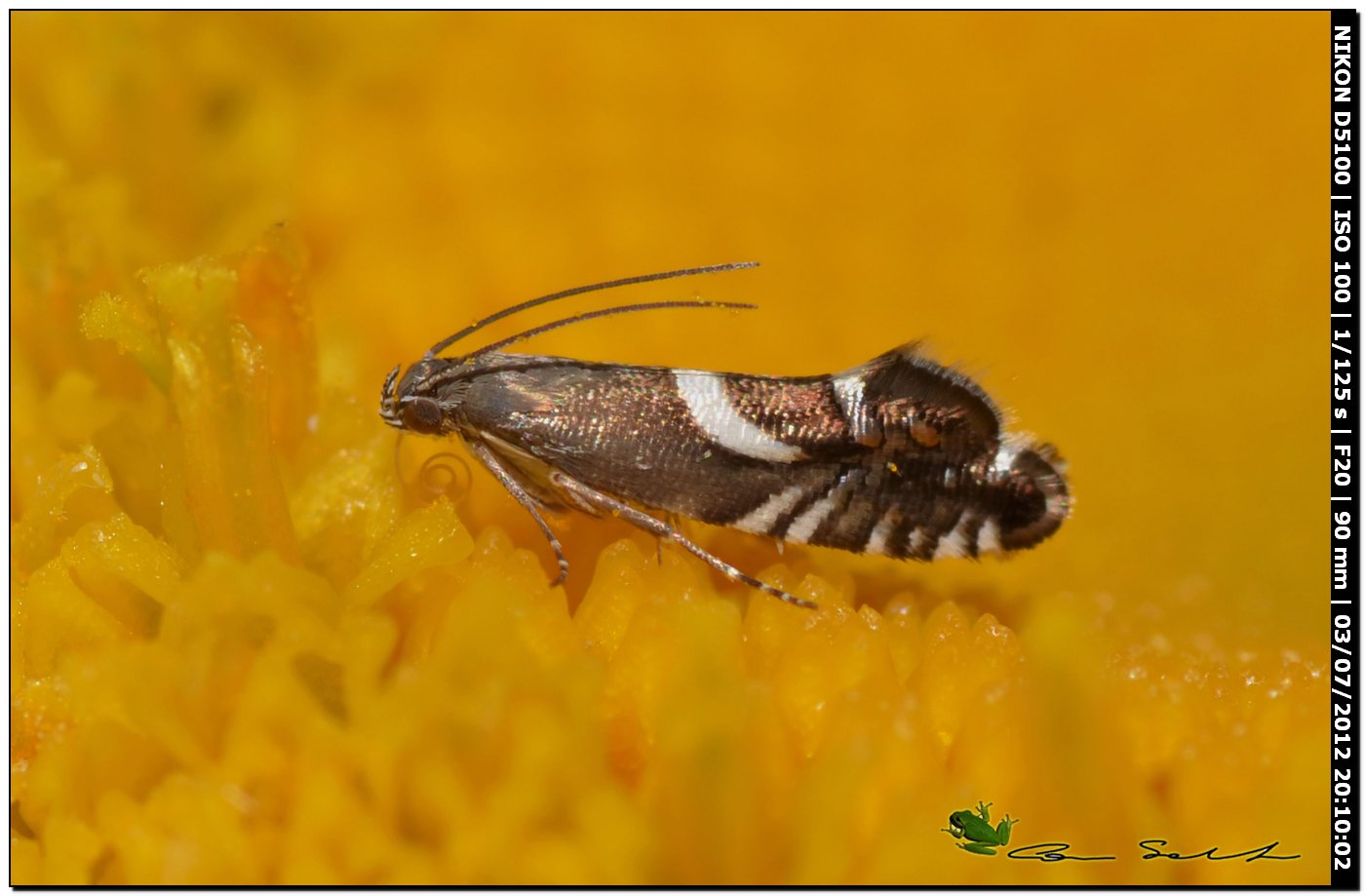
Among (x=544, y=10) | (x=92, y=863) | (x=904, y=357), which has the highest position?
(x=544, y=10)

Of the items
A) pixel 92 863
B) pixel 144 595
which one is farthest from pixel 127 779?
pixel 144 595

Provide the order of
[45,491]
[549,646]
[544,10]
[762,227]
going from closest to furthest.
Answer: [549,646] → [45,491] → [544,10] → [762,227]

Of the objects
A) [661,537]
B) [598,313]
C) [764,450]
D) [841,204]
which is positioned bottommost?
[661,537]

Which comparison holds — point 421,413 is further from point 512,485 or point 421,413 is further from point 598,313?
point 598,313

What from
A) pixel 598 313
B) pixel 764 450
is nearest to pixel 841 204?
pixel 598 313

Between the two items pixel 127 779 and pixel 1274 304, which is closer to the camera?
pixel 127 779

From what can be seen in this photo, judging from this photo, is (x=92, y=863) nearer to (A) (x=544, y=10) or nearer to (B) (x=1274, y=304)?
(A) (x=544, y=10)
